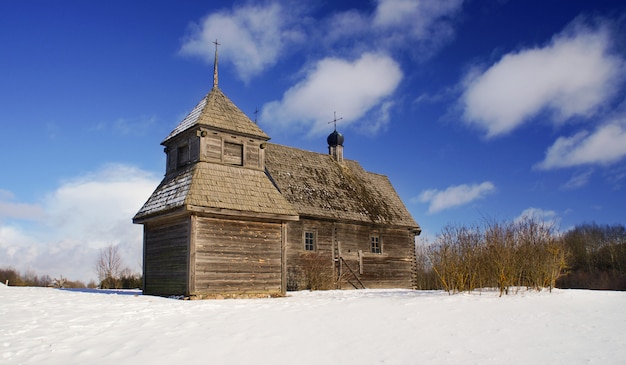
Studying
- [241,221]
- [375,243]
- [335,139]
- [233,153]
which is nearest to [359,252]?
[375,243]

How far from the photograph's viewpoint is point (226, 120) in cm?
2005

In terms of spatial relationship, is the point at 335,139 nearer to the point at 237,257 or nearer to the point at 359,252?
the point at 359,252

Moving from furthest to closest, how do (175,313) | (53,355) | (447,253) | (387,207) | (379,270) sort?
(387,207), (379,270), (447,253), (175,313), (53,355)

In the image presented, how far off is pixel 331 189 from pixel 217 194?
10298 mm

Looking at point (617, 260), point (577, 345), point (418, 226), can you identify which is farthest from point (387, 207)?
point (617, 260)

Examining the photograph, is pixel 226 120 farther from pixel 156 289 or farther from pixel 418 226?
pixel 418 226

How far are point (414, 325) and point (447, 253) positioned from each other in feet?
21.6

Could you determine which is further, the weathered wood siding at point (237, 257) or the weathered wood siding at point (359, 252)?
the weathered wood siding at point (359, 252)

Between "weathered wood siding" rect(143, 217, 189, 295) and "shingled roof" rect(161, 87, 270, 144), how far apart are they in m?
3.84

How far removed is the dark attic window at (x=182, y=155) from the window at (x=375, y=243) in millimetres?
11594

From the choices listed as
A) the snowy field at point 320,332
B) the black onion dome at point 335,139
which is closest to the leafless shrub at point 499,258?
the snowy field at point 320,332

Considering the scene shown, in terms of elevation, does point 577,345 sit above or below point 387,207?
below

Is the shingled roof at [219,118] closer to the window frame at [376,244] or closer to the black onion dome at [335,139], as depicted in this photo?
the window frame at [376,244]

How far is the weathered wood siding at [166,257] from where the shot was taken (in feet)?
57.0
